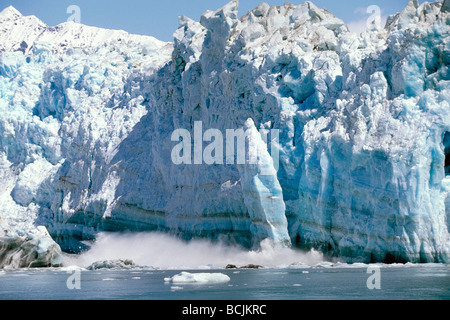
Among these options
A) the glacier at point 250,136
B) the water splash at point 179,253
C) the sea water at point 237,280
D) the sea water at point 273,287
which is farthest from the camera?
the water splash at point 179,253

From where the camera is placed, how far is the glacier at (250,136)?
98.4ft

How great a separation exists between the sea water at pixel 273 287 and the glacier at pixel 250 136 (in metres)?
4.65

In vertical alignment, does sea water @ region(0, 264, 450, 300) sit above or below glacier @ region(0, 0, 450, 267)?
below

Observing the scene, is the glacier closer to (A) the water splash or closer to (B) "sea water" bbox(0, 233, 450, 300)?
(A) the water splash

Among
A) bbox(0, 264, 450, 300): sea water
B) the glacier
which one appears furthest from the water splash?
bbox(0, 264, 450, 300): sea water

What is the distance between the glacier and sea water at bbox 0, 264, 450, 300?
4651mm

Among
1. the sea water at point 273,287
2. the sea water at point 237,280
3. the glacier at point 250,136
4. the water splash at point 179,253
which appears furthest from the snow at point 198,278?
the glacier at point 250,136

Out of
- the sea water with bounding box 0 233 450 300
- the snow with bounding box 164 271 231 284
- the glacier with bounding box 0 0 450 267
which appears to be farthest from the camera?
the glacier with bounding box 0 0 450 267

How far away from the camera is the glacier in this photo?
1180 inches

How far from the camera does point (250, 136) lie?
Answer: 3588cm

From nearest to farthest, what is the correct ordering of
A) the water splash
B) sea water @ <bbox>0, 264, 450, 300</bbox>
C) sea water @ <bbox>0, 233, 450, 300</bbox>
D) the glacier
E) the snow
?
1. sea water @ <bbox>0, 264, 450, 300</bbox>
2. sea water @ <bbox>0, 233, 450, 300</bbox>
3. the snow
4. the glacier
5. the water splash

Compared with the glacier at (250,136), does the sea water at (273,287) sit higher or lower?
lower

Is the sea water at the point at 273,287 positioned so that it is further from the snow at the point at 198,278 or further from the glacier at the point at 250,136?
the glacier at the point at 250,136
